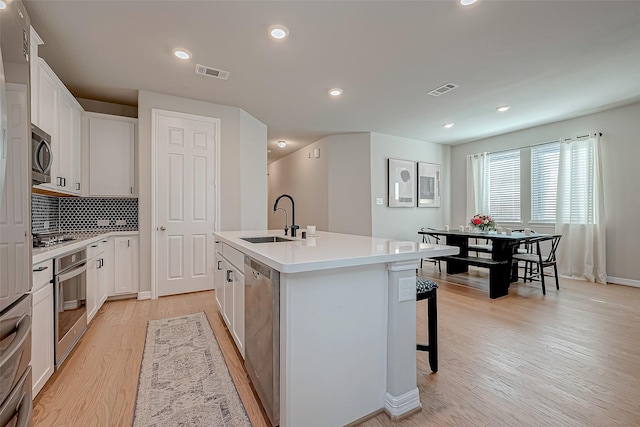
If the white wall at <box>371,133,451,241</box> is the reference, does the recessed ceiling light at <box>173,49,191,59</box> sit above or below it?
above

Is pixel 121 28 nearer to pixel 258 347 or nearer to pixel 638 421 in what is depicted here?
pixel 258 347

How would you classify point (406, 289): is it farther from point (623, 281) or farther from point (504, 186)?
point (504, 186)

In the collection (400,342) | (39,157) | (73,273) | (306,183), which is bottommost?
(400,342)

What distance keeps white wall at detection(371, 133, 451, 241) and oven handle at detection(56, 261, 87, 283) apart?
4371 mm

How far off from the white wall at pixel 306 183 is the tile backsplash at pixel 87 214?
11.0 feet

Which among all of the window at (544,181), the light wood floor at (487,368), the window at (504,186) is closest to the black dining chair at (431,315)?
the light wood floor at (487,368)

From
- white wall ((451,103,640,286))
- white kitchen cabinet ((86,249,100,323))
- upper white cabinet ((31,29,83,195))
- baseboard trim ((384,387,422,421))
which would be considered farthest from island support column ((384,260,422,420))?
white wall ((451,103,640,286))

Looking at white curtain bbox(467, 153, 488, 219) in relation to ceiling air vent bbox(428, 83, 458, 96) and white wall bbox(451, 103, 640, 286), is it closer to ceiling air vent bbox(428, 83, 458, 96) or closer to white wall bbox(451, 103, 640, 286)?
white wall bbox(451, 103, 640, 286)

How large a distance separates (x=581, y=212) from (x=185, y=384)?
233 inches

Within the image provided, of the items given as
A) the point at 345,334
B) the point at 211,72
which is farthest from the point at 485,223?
the point at 211,72

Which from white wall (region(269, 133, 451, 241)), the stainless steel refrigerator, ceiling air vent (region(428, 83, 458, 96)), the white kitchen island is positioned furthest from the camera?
white wall (region(269, 133, 451, 241))

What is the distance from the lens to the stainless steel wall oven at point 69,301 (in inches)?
76.2

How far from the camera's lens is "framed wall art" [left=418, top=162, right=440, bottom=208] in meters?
6.21

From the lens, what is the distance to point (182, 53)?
2.74 metres
